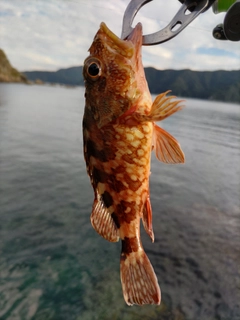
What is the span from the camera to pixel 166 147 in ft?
8.89

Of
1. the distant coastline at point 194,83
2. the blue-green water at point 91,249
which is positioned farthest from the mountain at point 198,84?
the blue-green water at point 91,249

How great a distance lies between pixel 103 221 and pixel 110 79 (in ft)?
4.49

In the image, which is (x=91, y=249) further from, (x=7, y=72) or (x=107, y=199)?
(x=7, y=72)

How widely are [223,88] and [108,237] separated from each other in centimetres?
19673

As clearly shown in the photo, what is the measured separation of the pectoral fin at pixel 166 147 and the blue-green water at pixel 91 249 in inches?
204

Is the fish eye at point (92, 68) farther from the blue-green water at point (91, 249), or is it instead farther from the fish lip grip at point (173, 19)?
the blue-green water at point (91, 249)

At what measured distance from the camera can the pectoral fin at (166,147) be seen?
8.76 feet

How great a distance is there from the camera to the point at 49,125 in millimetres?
28219

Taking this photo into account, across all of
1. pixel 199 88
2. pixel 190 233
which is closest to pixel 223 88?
pixel 199 88

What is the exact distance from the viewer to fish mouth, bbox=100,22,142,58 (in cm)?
239

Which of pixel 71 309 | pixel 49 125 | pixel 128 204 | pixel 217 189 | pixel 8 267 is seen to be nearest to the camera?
pixel 128 204

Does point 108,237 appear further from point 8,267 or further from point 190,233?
point 190,233

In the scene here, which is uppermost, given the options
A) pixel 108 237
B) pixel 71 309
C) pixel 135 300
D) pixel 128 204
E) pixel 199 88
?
pixel 199 88

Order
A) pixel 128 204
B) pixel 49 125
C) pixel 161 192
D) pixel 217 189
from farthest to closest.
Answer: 1. pixel 49 125
2. pixel 217 189
3. pixel 161 192
4. pixel 128 204
